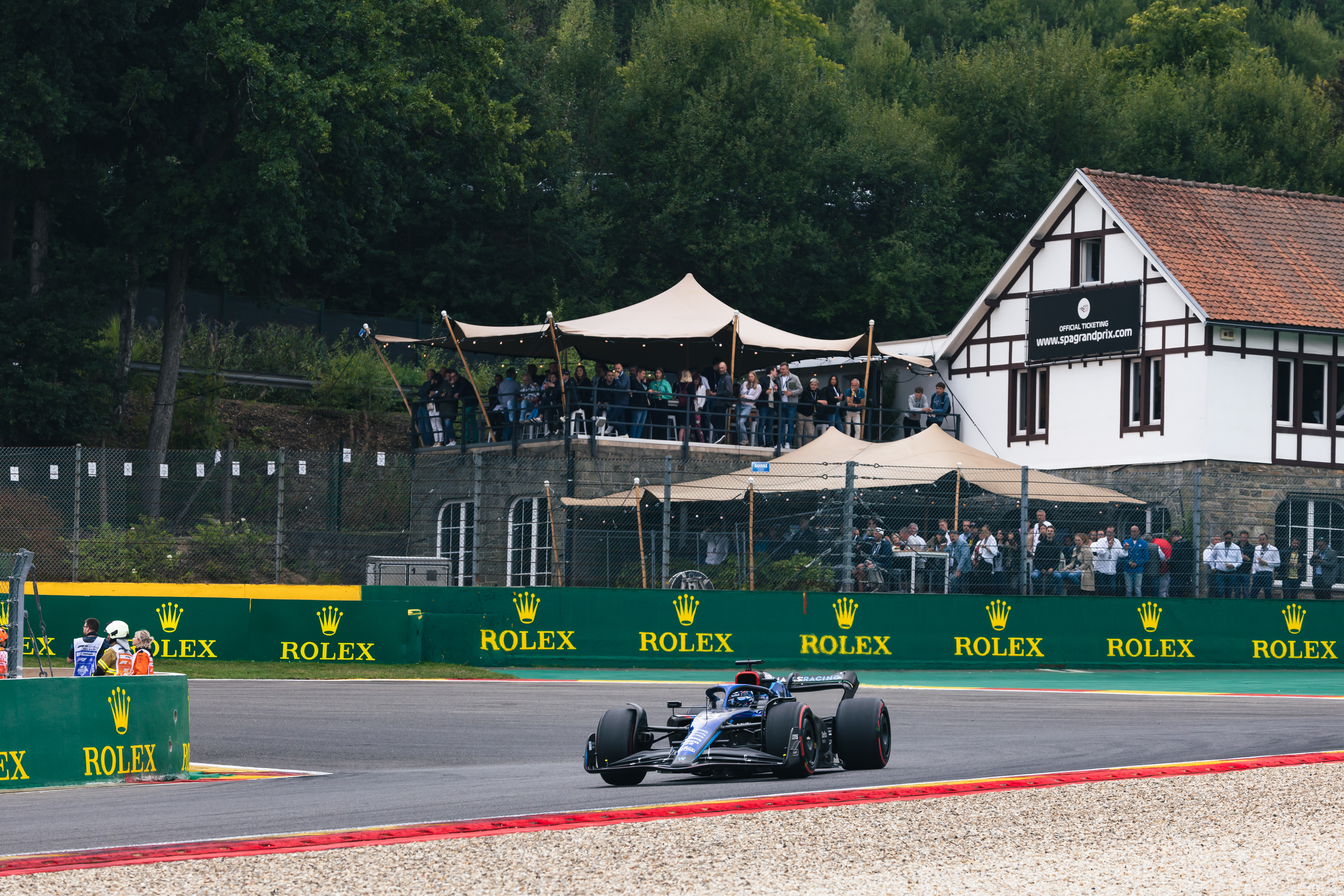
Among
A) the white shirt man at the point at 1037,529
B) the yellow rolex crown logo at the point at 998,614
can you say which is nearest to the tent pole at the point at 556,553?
the yellow rolex crown logo at the point at 998,614

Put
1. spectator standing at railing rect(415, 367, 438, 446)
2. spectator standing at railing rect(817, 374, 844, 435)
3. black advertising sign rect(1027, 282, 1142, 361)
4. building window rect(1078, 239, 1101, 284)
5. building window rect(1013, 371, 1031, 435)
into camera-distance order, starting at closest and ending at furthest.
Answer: spectator standing at railing rect(817, 374, 844, 435), spectator standing at railing rect(415, 367, 438, 446), black advertising sign rect(1027, 282, 1142, 361), building window rect(1078, 239, 1101, 284), building window rect(1013, 371, 1031, 435)

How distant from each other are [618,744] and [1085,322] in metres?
26.3

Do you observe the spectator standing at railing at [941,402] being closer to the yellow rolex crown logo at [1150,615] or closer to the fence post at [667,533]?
the yellow rolex crown logo at [1150,615]

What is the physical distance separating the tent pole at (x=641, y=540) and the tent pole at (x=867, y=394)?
669 centimetres

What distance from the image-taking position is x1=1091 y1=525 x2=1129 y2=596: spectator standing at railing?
25984 mm

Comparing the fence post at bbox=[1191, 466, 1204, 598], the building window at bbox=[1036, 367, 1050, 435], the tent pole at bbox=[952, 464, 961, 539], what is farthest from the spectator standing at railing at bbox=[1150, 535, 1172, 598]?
the building window at bbox=[1036, 367, 1050, 435]

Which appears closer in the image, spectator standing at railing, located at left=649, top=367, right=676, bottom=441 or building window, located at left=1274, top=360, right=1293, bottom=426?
spectator standing at railing, located at left=649, top=367, right=676, bottom=441

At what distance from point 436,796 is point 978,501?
573 inches

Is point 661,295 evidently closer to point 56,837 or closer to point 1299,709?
point 1299,709

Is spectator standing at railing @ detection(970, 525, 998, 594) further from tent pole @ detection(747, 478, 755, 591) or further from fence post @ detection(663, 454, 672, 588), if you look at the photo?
fence post @ detection(663, 454, 672, 588)

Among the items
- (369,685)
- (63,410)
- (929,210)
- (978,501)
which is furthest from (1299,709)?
(929,210)

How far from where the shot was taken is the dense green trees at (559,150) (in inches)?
1435

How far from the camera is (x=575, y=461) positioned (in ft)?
103

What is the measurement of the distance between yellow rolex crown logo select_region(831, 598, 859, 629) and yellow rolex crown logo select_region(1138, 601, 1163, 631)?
430cm
